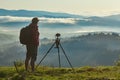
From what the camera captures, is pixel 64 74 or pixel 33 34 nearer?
pixel 64 74

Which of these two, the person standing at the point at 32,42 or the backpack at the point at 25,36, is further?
the person standing at the point at 32,42

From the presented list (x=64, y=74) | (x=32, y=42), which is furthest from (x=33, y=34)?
(x=64, y=74)

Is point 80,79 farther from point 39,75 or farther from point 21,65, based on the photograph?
point 21,65

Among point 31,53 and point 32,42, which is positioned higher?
point 32,42

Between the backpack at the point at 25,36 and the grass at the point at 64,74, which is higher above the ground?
the backpack at the point at 25,36

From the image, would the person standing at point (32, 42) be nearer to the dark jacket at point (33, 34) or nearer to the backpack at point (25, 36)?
the dark jacket at point (33, 34)

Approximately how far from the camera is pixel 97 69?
31.1 metres

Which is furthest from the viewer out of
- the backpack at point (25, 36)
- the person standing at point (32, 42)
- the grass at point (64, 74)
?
the person standing at point (32, 42)

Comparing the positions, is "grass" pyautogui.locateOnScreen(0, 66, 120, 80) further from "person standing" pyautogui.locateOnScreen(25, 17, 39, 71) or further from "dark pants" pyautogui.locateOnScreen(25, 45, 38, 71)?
"person standing" pyautogui.locateOnScreen(25, 17, 39, 71)

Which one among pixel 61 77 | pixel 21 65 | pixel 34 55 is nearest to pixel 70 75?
pixel 61 77

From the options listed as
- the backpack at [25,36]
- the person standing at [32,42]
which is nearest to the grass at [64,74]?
the person standing at [32,42]

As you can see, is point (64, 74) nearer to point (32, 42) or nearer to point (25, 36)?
point (32, 42)

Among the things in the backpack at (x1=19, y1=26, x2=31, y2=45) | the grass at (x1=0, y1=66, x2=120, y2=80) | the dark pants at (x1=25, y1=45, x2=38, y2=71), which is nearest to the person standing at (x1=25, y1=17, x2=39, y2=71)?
the dark pants at (x1=25, y1=45, x2=38, y2=71)

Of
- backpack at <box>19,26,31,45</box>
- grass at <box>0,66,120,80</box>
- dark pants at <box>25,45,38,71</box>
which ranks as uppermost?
backpack at <box>19,26,31,45</box>
